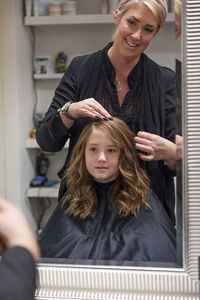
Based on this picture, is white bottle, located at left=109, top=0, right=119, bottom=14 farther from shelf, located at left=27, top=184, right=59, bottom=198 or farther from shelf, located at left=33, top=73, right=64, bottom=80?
shelf, located at left=27, top=184, right=59, bottom=198

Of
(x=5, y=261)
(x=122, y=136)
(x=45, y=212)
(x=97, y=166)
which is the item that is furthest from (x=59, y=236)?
(x=5, y=261)

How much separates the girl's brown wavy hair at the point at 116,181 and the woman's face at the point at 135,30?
20cm

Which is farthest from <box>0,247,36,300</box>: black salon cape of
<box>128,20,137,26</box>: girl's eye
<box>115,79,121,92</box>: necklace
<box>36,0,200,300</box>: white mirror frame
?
<box>128,20,137,26</box>: girl's eye

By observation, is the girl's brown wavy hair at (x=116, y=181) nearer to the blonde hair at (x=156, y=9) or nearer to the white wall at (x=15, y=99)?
the white wall at (x=15, y=99)

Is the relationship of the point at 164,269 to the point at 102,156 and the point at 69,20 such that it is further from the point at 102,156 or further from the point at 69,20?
the point at 69,20

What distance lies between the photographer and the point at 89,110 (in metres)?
1.10

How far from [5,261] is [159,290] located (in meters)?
0.55

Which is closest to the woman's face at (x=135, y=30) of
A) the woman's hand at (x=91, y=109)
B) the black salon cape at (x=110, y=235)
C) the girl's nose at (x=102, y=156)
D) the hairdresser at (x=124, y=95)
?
the hairdresser at (x=124, y=95)

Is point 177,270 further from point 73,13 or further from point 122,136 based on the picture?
point 73,13

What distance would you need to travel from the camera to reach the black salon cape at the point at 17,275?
629mm

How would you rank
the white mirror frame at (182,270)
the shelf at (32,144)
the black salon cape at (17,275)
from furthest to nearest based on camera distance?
the shelf at (32,144) < the white mirror frame at (182,270) < the black salon cape at (17,275)

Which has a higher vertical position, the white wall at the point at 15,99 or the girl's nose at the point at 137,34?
the girl's nose at the point at 137,34

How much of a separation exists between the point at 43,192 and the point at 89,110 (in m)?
0.27

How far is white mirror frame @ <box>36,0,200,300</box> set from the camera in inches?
40.4
